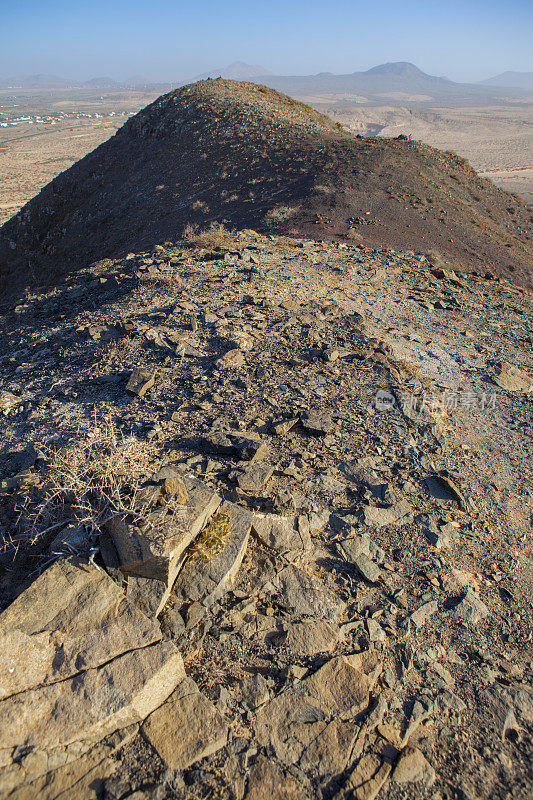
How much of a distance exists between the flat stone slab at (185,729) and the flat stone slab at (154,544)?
0.66 meters

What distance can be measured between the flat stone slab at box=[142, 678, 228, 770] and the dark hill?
10.4 metres

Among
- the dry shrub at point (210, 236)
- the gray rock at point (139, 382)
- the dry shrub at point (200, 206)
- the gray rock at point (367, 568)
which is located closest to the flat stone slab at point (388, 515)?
the gray rock at point (367, 568)

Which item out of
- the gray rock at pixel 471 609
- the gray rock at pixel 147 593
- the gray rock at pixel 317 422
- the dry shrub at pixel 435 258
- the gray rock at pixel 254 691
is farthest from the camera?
the dry shrub at pixel 435 258

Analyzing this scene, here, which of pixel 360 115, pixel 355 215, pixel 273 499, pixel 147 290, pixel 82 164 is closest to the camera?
pixel 273 499

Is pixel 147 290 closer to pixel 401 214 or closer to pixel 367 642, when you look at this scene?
pixel 367 642

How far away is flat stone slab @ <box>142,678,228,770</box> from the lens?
228cm

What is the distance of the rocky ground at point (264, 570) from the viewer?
2.32 metres

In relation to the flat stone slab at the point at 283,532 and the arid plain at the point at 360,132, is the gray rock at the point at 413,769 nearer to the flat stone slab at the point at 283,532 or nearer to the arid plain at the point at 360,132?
the flat stone slab at the point at 283,532

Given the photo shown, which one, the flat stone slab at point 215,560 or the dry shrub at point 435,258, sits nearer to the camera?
the flat stone slab at point 215,560

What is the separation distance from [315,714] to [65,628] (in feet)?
4.77

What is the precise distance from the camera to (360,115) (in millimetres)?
102188

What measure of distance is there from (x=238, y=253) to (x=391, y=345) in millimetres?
4153

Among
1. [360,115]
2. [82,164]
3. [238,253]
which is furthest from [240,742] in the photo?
[360,115]

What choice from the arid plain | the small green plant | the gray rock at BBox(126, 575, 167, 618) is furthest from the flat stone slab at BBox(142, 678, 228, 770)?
the arid plain
